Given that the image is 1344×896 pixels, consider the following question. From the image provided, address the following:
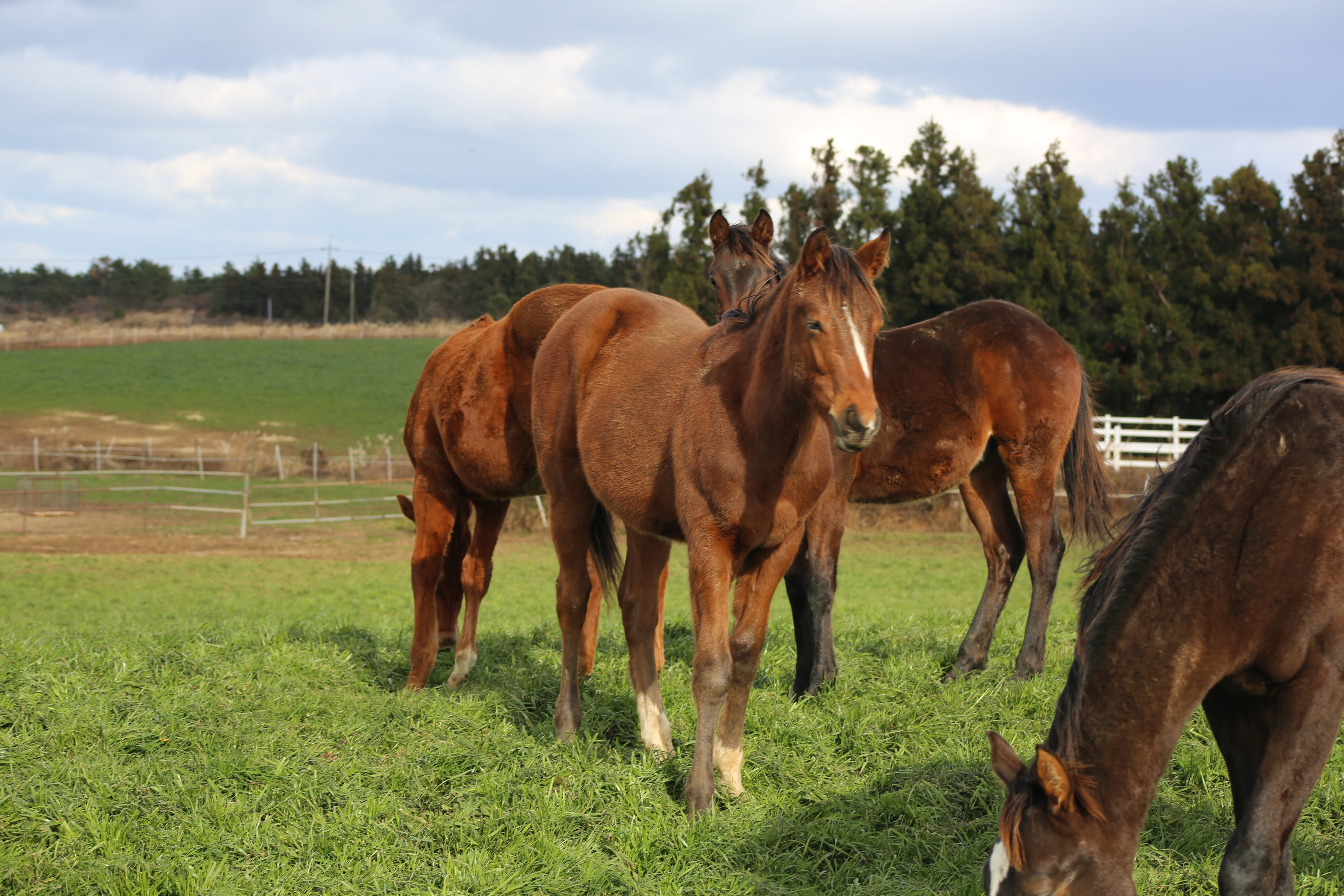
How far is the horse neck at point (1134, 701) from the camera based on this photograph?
2.40m

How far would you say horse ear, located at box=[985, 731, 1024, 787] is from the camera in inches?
92.6

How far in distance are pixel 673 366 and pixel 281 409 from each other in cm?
4108

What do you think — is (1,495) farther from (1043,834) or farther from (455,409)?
(1043,834)

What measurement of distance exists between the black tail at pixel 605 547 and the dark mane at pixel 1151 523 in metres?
2.66

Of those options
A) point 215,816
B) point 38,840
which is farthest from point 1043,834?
point 38,840

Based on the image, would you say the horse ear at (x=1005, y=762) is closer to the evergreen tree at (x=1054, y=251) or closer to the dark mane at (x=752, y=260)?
the dark mane at (x=752, y=260)

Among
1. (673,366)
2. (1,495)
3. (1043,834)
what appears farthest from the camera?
(1,495)

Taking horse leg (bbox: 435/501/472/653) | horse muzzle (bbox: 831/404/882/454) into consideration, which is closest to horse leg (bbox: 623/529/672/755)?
horse muzzle (bbox: 831/404/882/454)

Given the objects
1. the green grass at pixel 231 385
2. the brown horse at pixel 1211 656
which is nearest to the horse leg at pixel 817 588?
the brown horse at pixel 1211 656

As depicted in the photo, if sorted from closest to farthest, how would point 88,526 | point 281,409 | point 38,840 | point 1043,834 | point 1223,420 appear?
point 1043,834 → point 1223,420 → point 38,840 → point 88,526 → point 281,409

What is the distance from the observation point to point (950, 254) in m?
34.1

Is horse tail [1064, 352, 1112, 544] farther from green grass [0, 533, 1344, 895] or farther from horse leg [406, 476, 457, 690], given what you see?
horse leg [406, 476, 457, 690]

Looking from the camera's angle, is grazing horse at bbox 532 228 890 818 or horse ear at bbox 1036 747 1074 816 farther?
grazing horse at bbox 532 228 890 818

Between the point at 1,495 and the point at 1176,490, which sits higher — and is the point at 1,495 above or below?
below
